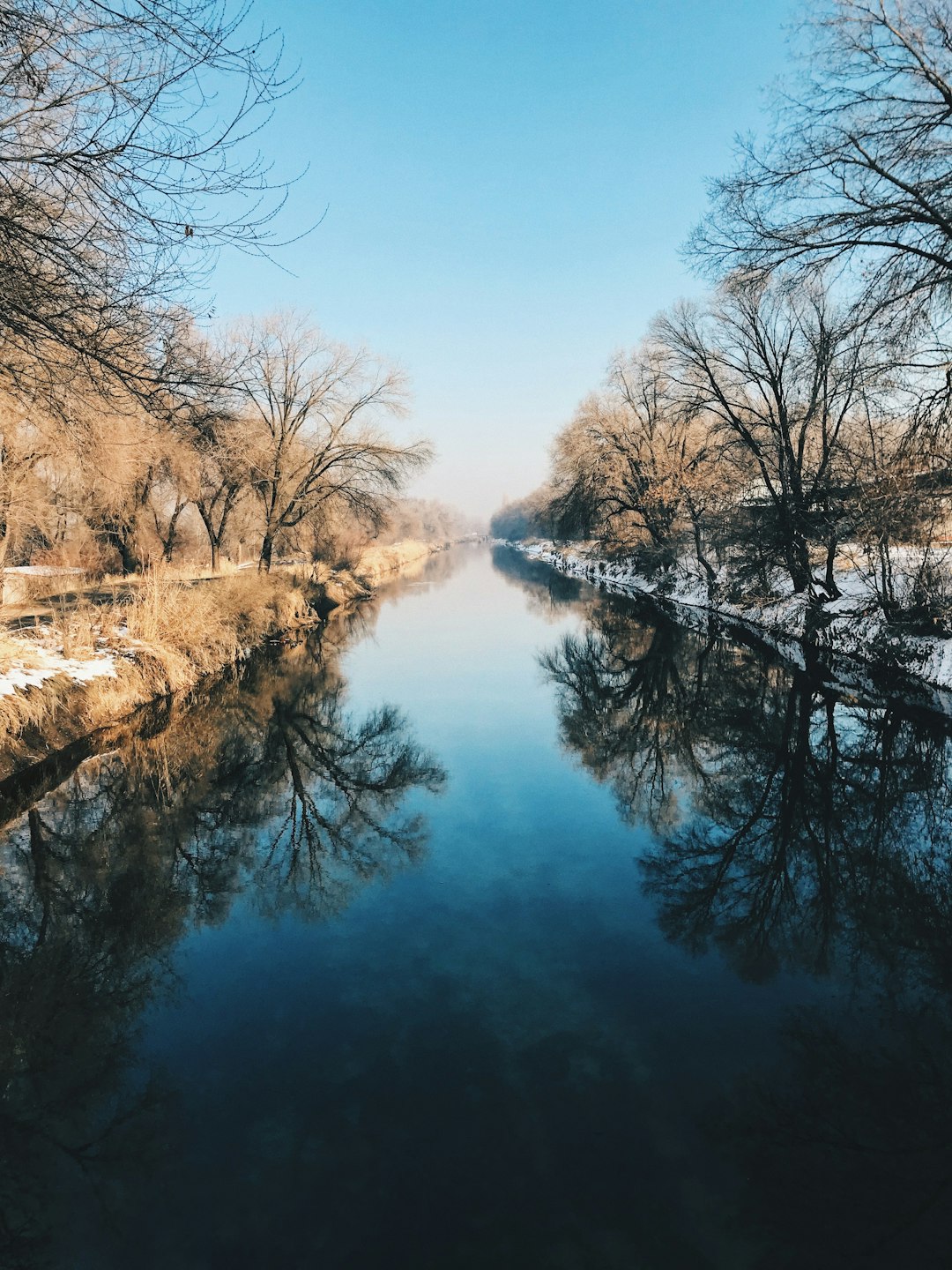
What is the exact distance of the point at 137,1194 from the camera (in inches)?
124

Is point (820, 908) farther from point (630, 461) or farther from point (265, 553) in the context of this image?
point (630, 461)

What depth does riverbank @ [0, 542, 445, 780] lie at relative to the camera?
360 inches

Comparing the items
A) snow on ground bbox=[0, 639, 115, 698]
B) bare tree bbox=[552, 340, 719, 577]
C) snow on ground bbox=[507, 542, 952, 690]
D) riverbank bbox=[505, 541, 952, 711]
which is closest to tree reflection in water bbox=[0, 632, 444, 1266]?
A: snow on ground bbox=[0, 639, 115, 698]

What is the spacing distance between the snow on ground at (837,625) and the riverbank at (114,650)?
13.6 m

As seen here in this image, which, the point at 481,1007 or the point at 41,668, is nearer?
the point at 481,1007

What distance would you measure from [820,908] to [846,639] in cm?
1195

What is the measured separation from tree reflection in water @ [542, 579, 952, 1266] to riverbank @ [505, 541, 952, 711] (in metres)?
1.44

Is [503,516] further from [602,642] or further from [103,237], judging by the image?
[103,237]

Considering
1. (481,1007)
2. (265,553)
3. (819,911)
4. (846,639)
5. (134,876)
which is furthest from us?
(265,553)

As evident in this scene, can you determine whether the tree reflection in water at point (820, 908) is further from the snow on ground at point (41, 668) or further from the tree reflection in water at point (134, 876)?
the snow on ground at point (41, 668)

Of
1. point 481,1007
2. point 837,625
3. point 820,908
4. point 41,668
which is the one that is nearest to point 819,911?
point 820,908

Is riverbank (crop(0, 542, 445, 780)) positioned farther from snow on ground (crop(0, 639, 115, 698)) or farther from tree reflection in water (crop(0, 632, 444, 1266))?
tree reflection in water (crop(0, 632, 444, 1266))

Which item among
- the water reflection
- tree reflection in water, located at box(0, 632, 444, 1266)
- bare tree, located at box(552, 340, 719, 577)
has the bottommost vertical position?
tree reflection in water, located at box(0, 632, 444, 1266)

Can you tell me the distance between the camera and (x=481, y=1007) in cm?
445
